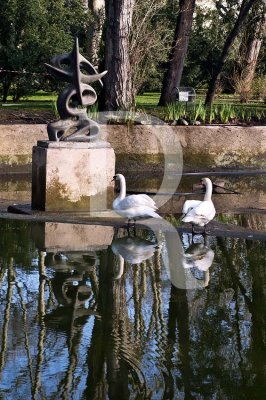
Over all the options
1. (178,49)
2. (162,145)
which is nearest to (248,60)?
(178,49)

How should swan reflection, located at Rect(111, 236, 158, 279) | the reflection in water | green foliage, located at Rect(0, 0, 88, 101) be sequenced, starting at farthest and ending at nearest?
green foliage, located at Rect(0, 0, 88, 101), swan reflection, located at Rect(111, 236, 158, 279), the reflection in water

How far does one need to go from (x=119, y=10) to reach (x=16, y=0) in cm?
582

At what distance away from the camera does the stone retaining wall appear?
18.0m

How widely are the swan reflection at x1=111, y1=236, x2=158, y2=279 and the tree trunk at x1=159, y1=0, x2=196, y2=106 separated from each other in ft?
47.5

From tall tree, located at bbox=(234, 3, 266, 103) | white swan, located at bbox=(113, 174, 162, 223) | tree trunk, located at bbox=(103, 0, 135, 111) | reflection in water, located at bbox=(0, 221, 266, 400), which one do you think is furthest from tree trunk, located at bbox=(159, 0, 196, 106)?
reflection in water, located at bbox=(0, 221, 266, 400)

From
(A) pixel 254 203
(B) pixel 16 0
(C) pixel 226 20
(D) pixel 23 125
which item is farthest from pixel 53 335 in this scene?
(C) pixel 226 20

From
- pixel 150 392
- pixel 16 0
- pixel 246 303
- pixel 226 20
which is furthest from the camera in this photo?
pixel 226 20

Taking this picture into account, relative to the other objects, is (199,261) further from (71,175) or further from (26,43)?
(26,43)

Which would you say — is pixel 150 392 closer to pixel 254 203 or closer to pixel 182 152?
pixel 254 203

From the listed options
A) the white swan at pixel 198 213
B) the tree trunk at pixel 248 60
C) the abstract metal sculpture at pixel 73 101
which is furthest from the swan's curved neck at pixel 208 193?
the tree trunk at pixel 248 60

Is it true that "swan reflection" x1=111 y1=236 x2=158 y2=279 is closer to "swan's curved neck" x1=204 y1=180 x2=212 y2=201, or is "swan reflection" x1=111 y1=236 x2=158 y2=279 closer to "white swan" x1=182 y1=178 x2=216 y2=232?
"white swan" x1=182 y1=178 x2=216 y2=232

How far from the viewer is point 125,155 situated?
18.7 meters

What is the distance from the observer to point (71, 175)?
11852 mm

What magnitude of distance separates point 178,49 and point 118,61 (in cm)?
474
